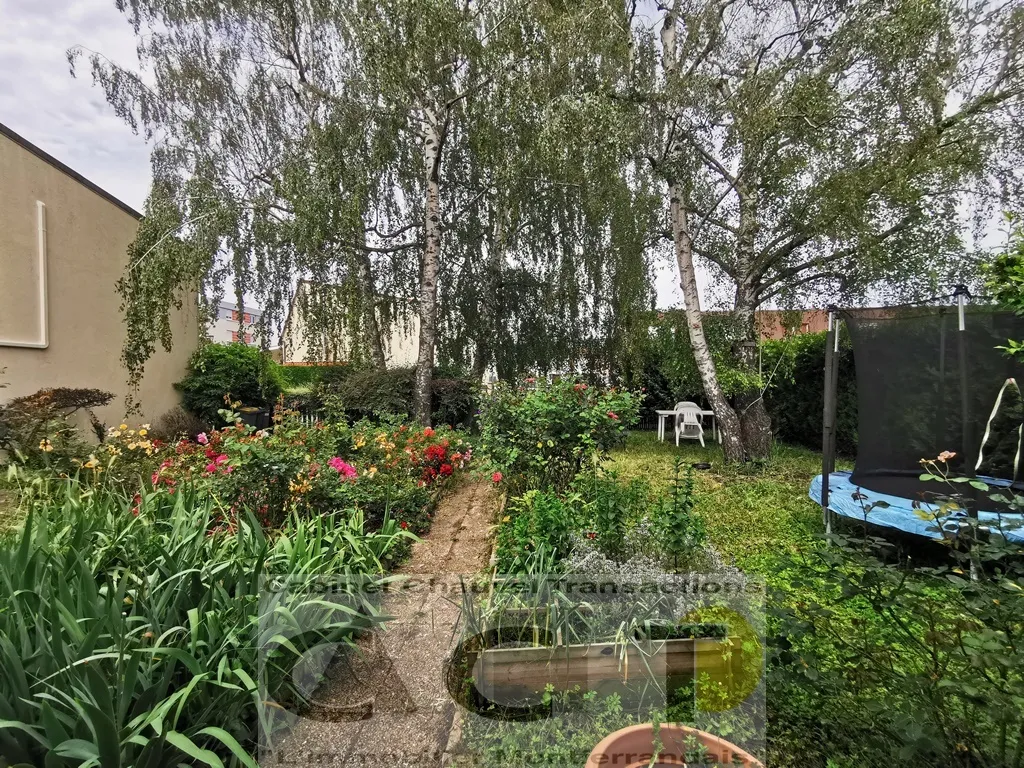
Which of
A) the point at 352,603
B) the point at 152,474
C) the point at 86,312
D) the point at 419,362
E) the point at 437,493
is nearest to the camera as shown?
the point at 352,603

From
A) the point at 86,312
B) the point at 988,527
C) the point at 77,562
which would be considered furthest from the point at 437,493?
the point at 86,312

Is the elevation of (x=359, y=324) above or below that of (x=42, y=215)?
A: below

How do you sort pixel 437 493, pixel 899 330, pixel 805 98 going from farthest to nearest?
pixel 805 98 → pixel 437 493 → pixel 899 330

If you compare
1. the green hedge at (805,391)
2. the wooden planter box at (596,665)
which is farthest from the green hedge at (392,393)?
the wooden planter box at (596,665)

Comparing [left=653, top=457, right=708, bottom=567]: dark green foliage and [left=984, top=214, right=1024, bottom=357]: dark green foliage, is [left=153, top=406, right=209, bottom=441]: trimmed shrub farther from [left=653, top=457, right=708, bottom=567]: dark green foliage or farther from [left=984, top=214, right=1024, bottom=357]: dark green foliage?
[left=984, top=214, right=1024, bottom=357]: dark green foliage

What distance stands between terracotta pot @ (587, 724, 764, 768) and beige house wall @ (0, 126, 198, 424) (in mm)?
7991

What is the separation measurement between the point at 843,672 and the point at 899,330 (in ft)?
12.1

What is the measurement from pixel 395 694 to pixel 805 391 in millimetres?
8547

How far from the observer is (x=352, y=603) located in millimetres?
2082

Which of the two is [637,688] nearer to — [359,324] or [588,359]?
[359,324]

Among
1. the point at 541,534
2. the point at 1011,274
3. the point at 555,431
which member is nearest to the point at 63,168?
the point at 555,431

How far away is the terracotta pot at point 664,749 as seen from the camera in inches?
49.9

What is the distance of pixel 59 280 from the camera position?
260 inches

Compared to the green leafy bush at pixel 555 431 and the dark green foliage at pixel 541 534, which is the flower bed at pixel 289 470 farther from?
the dark green foliage at pixel 541 534
